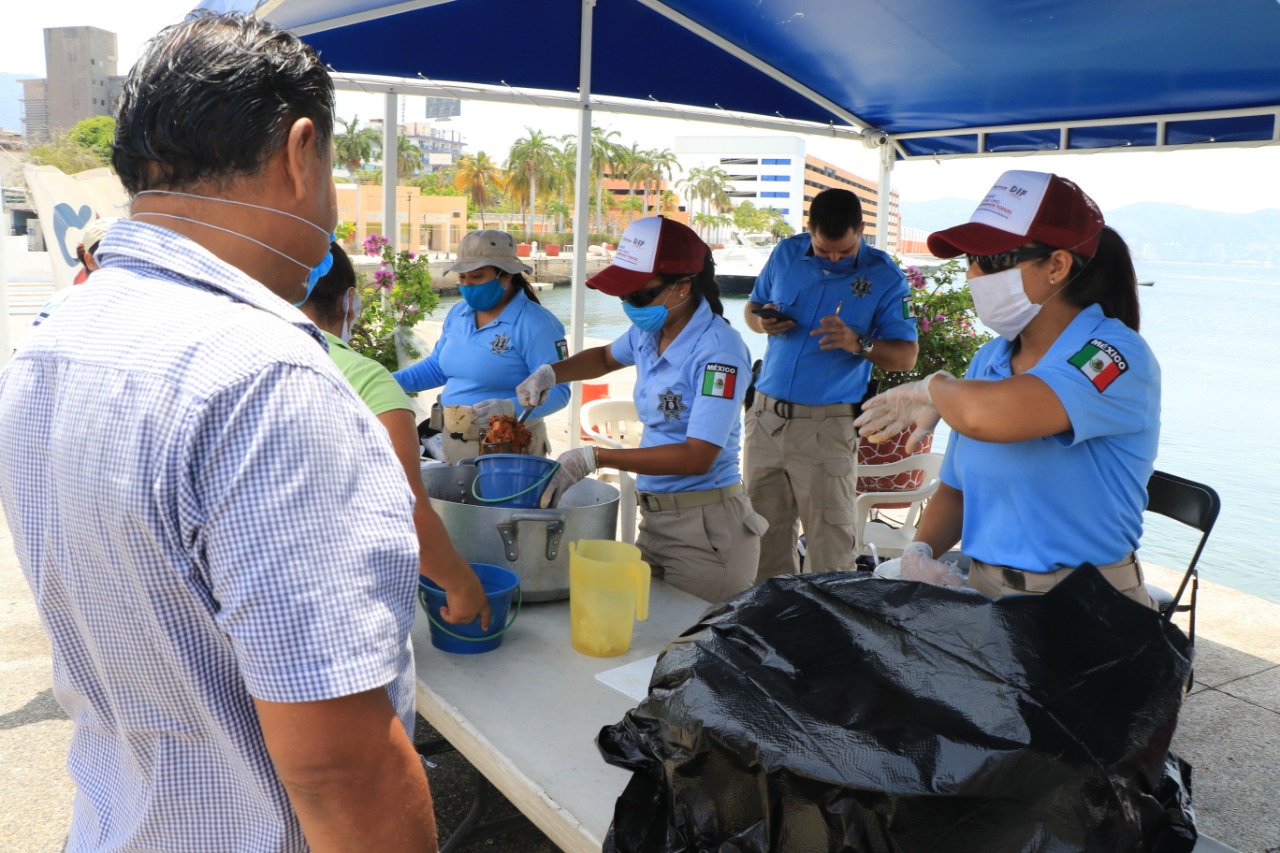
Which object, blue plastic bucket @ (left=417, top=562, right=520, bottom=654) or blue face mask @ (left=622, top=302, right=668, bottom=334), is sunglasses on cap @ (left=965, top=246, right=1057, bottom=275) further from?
blue plastic bucket @ (left=417, top=562, right=520, bottom=654)

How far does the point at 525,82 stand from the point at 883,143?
2.18m

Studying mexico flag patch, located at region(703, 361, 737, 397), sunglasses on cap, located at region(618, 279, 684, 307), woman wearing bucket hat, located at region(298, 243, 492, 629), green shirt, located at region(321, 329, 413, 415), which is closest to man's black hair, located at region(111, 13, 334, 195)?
woman wearing bucket hat, located at region(298, 243, 492, 629)

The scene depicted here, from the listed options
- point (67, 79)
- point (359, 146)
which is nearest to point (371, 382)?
point (359, 146)

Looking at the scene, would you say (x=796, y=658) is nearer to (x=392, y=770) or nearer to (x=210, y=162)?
(x=392, y=770)

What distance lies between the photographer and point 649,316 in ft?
8.73

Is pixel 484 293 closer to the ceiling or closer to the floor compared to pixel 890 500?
closer to the ceiling

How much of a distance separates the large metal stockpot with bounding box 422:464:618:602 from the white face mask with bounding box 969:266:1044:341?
0.89 meters

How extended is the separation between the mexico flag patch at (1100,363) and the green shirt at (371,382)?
127cm

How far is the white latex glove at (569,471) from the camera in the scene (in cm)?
Result: 219

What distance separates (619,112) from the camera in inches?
207

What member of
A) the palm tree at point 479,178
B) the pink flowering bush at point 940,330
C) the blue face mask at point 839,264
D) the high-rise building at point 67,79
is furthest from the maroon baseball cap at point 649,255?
the high-rise building at point 67,79

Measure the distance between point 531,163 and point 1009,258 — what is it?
234ft

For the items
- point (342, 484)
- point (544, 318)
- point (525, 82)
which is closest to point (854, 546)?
point (544, 318)

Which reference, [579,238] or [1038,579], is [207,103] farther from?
[579,238]
